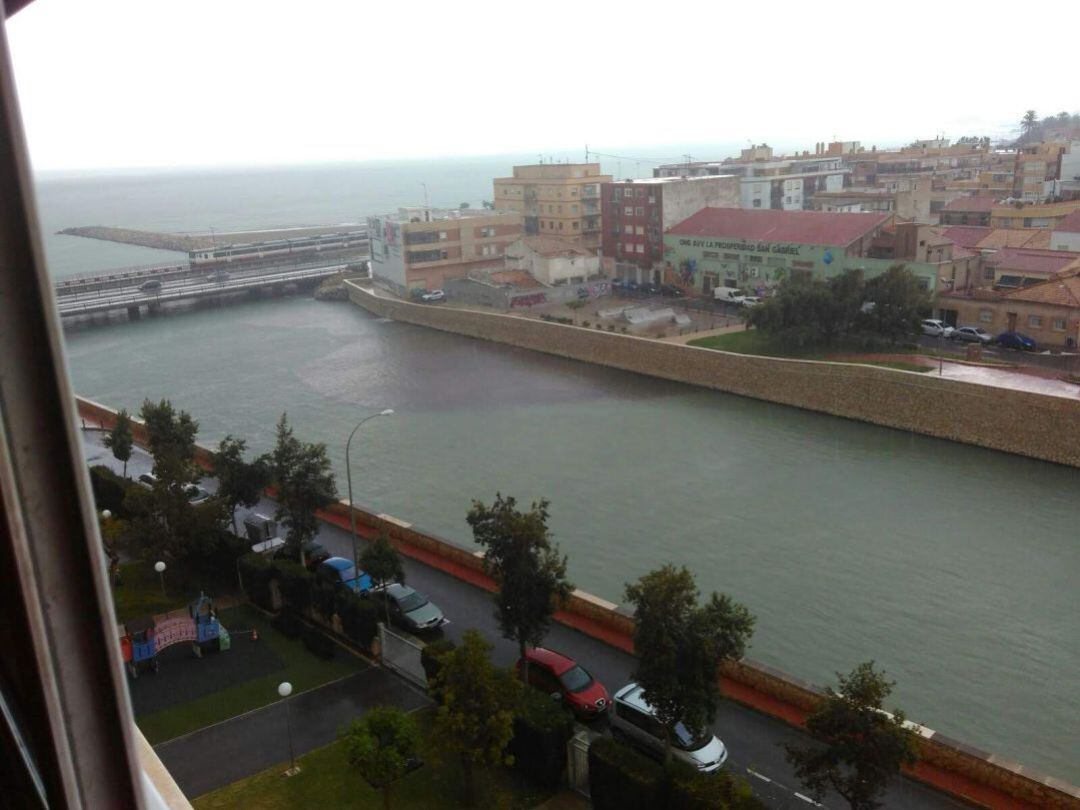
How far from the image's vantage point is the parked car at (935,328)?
14.4 meters

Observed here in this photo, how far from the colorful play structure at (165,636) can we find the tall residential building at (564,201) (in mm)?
19488

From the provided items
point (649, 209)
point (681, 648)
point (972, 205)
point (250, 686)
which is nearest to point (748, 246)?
point (649, 209)

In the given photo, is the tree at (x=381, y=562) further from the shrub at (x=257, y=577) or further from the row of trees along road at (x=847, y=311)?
the row of trees along road at (x=847, y=311)

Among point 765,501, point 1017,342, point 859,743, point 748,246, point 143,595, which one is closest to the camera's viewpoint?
point 859,743

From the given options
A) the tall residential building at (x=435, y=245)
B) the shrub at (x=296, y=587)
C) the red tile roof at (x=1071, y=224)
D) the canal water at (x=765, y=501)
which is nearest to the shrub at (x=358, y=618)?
the shrub at (x=296, y=587)

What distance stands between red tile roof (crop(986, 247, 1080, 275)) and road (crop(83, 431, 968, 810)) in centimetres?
1238

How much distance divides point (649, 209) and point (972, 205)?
833 centimetres

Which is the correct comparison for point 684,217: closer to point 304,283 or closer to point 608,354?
point 608,354

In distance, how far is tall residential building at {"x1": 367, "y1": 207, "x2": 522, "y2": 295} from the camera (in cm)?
2316

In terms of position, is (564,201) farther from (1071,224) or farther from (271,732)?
(271,732)

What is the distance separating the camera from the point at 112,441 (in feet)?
33.0

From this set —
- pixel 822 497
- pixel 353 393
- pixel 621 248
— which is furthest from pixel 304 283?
pixel 822 497

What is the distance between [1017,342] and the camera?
13383 millimetres

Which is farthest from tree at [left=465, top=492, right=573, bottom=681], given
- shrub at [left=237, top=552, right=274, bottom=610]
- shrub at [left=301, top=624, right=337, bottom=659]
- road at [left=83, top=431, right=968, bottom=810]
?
shrub at [left=237, top=552, right=274, bottom=610]
